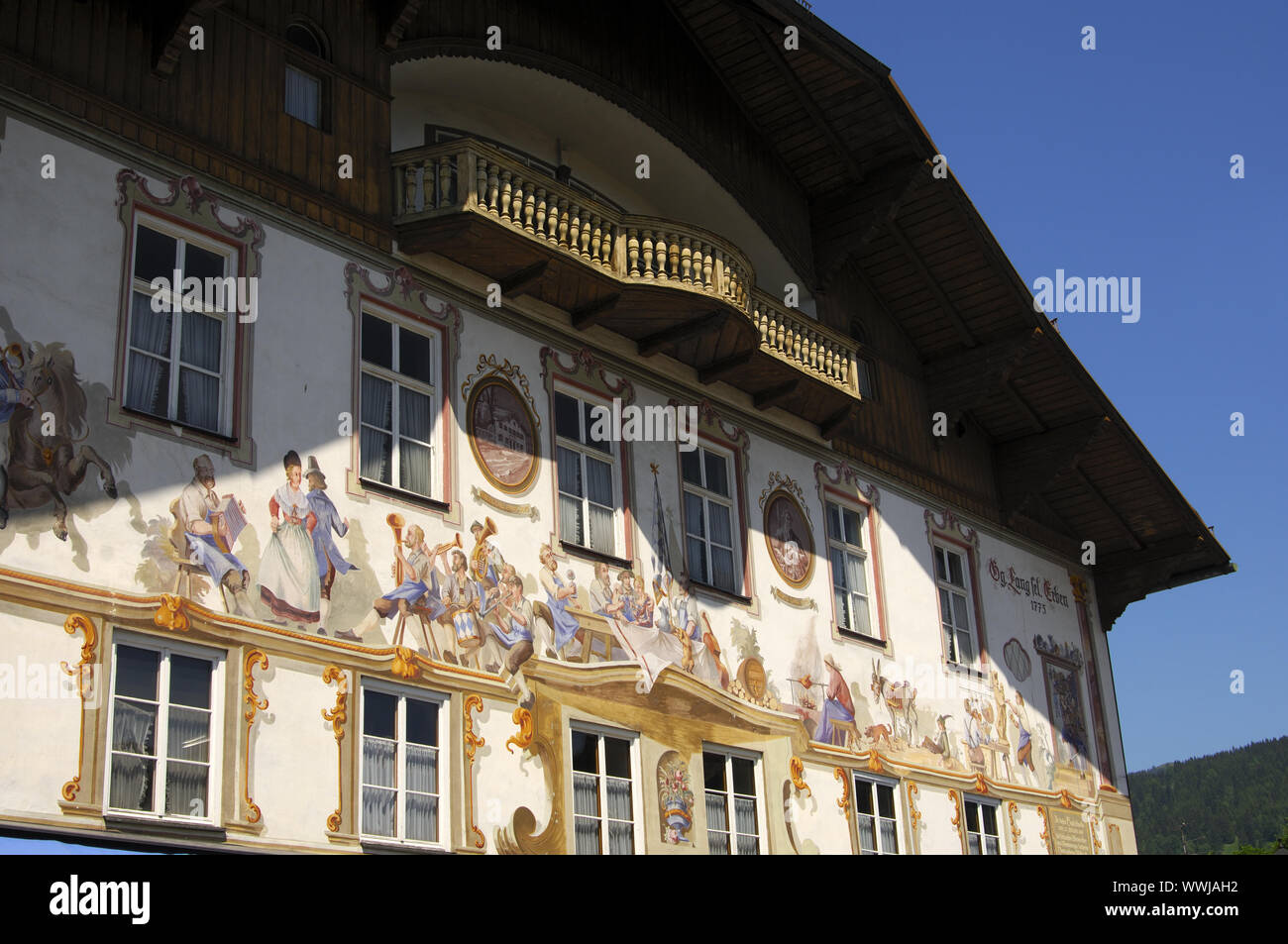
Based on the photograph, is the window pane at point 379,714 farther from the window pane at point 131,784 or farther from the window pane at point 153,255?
the window pane at point 153,255

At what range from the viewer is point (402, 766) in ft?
54.4

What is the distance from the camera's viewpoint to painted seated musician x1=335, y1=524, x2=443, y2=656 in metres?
16.9

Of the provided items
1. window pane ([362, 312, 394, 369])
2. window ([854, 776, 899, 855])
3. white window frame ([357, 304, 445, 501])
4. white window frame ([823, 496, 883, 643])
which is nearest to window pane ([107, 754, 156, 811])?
white window frame ([357, 304, 445, 501])

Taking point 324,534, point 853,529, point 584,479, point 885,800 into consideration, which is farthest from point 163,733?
point 853,529

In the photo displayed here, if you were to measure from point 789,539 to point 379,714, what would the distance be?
8377mm

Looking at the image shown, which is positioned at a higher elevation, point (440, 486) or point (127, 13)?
point (127, 13)

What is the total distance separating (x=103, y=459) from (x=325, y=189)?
15.3ft

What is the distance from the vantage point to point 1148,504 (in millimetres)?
31062

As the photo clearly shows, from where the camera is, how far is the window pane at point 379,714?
53.9 feet

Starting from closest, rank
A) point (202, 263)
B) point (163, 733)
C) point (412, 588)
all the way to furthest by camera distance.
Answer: point (163, 733) → point (202, 263) → point (412, 588)

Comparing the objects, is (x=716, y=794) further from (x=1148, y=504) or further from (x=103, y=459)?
(x=1148, y=504)

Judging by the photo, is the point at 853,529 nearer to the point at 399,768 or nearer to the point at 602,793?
the point at 602,793

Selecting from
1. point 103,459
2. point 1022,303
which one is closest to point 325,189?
point 103,459

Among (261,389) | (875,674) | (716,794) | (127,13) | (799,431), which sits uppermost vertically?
(127,13)
